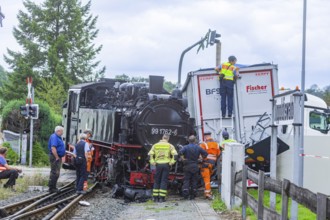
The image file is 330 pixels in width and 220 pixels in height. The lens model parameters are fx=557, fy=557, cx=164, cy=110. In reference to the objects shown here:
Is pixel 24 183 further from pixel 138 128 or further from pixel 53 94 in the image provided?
pixel 53 94

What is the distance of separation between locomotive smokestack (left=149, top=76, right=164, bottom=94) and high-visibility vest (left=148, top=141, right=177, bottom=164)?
8.61 ft

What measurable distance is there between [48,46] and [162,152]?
115 ft

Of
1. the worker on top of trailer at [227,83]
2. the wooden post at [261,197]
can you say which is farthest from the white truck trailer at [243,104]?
the wooden post at [261,197]

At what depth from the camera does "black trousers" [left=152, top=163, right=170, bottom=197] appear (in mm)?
13695

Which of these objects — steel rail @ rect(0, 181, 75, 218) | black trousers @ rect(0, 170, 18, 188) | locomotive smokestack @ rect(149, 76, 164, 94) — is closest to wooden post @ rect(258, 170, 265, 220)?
steel rail @ rect(0, 181, 75, 218)

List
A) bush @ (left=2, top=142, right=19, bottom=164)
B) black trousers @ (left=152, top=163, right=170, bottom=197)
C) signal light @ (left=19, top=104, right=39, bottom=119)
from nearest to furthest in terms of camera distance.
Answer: black trousers @ (left=152, top=163, right=170, bottom=197) → signal light @ (left=19, top=104, right=39, bottom=119) → bush @ (left=2, top=142, right=19, bottom=164)

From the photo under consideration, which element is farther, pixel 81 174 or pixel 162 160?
pixel 81 174

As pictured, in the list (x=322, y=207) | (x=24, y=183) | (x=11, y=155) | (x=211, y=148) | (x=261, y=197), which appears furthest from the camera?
(x=11, y=155)

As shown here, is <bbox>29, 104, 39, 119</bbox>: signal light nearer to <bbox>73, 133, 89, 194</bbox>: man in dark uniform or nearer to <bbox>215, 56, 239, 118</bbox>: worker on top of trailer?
<bbox>73, 133, 89, 194</bbox>: man in dark uniform

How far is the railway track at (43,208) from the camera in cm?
1077

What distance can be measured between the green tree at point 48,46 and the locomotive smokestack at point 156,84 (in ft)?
98.2

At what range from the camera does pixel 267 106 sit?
14.9 meters

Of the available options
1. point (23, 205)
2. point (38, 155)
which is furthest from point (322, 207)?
point (38, 155)

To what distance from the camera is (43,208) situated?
11484mm
